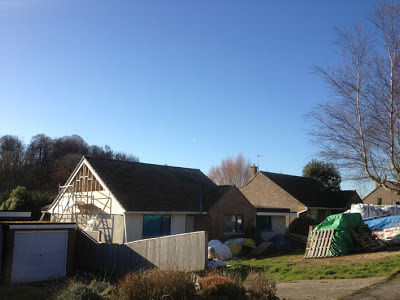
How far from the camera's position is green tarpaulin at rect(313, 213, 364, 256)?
1747 cm

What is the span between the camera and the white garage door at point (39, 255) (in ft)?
53.9

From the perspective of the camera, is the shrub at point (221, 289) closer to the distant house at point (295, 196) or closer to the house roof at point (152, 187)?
the house roof at point (152, 187)

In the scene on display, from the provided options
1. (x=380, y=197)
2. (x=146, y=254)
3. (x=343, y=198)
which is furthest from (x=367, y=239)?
(x=380, y=197)

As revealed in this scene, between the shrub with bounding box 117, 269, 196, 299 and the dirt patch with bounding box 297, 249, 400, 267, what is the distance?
900cm

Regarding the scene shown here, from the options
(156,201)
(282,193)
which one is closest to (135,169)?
(156,201)

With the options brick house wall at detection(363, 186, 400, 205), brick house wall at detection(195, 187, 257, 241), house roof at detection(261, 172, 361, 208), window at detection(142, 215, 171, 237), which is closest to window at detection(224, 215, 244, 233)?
brick house wall at detection(195, 187, 257, 241)

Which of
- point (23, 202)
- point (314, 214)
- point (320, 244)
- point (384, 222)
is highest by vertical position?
point (23, 202)

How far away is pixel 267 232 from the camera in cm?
2922

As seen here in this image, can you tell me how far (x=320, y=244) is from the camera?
1791cm

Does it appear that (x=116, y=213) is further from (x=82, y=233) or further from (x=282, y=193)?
(x=282, y=193)

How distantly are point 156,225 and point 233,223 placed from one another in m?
6.30

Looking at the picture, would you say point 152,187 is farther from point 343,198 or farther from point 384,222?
point 343,198

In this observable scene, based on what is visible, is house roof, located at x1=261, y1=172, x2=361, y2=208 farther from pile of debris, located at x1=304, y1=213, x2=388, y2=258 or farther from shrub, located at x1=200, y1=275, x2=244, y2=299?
shrub, located at x1=200, y1=275, x2=244, y2=299

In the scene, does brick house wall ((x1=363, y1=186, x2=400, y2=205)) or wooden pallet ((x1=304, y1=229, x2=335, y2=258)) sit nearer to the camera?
wooden pallet ((x1=304, y1=229, x2=335, y2=258))
